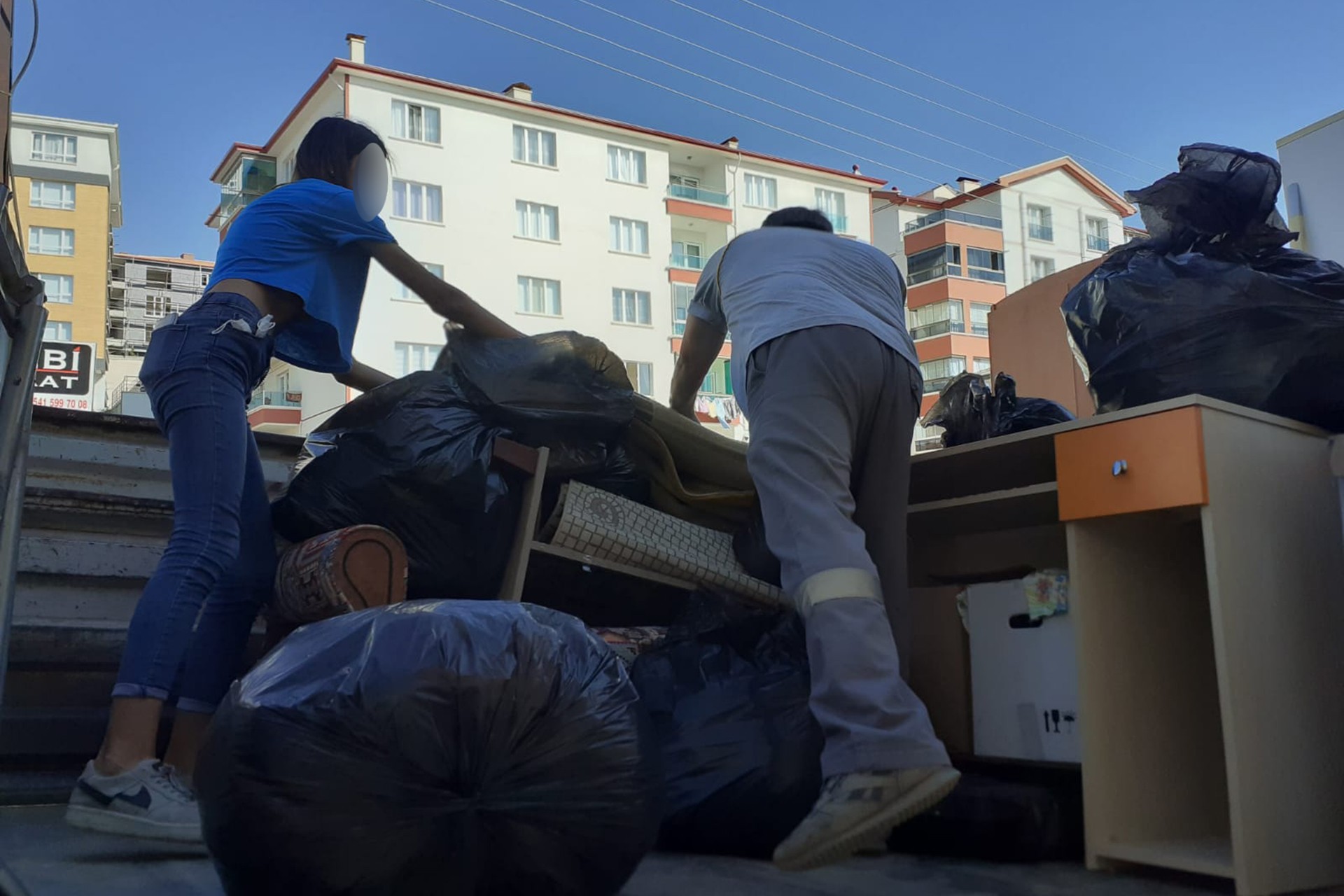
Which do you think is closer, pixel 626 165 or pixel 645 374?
pixel 645 374

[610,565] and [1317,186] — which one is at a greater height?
[1317,186]

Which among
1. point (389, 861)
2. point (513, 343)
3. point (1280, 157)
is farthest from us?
point (1280, 157)

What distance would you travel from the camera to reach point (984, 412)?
2.43 metres

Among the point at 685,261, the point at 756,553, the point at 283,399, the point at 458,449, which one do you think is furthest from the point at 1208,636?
the point at 685,261

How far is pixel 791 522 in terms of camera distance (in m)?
1.73

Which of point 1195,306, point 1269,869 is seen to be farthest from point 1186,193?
point 1269,869

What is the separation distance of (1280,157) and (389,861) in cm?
428

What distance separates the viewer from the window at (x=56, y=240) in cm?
3575

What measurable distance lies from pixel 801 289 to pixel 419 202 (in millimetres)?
23247

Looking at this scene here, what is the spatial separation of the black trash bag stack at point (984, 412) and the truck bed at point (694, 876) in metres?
0.93

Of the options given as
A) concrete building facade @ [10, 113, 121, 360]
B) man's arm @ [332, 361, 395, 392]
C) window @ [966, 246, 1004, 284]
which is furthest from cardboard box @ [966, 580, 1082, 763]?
concrete building facade @ [10, 113, 121, 360]

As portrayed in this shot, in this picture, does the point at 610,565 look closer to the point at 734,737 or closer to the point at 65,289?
the point at 734,737

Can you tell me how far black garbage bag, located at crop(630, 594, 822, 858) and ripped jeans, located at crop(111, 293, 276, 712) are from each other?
75 cm

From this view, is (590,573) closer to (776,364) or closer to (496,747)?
(776,364)
